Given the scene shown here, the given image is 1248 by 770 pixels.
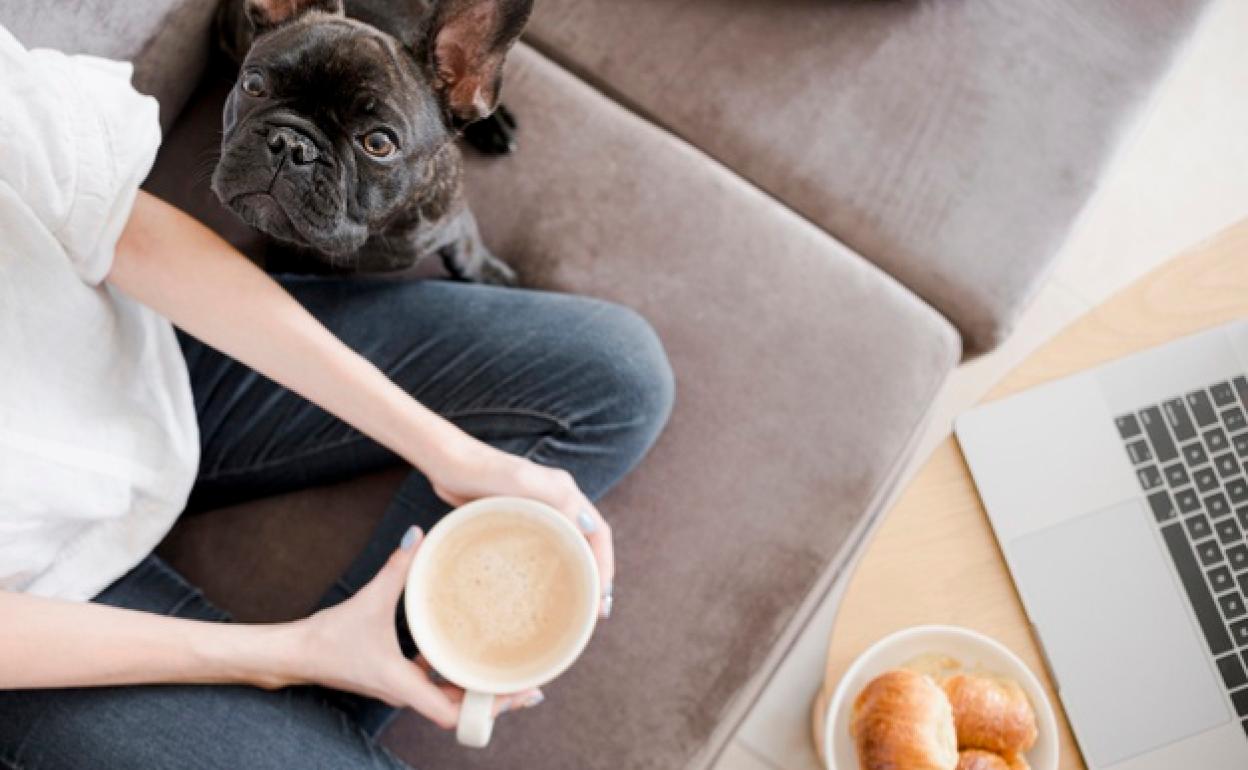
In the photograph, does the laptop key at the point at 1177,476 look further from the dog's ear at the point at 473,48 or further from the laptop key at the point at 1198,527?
the dog's ear at the point at 473,48

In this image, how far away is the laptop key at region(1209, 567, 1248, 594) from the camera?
1.14m

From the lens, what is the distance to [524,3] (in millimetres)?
1094

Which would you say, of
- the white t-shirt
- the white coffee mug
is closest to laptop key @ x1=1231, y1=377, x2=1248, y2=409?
the white coffee mug

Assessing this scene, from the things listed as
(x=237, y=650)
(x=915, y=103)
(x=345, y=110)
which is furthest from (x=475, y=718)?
(x=915, y=103)

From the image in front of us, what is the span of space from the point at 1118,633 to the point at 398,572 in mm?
783

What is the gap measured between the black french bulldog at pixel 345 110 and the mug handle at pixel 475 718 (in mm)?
514

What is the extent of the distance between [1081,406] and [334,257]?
91cm

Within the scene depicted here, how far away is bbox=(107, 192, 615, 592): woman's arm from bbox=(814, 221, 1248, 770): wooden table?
293 millimetres

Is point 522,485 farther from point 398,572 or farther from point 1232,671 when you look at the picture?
point 1232,671

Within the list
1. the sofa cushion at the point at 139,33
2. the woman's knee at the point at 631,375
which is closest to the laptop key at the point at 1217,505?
the woman's knee at the point at 631,375

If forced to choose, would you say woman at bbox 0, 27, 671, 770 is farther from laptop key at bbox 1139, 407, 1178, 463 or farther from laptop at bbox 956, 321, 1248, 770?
laptop key at bbox 1139, 407, 1178, 463

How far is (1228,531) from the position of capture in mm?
1149

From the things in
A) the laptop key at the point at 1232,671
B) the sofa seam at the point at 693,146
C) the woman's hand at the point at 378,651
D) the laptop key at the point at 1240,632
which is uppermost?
the laptop key at the point at 1240,632

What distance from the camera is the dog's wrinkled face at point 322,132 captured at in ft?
3.60
